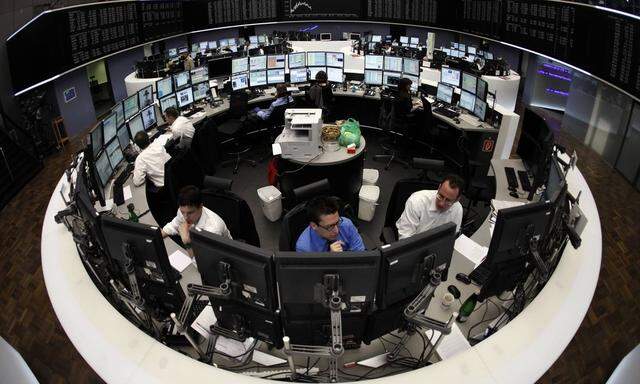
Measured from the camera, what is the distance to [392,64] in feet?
22.2

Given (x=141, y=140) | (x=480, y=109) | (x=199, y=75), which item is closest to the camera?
(x=141, y=140)

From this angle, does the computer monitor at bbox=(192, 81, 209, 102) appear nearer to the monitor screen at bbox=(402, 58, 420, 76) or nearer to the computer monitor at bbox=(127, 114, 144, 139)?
the computer monitor at bbox=(127, 114, 144, 139)

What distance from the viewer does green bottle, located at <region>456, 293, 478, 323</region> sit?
230cm

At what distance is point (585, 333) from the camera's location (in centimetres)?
350

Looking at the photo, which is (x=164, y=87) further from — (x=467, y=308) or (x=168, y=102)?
(x=467, y=308)

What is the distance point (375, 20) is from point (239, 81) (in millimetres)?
6360

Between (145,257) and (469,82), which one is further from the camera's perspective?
(469,82)

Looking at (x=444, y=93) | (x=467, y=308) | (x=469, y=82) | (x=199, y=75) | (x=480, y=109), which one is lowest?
(x=467, y=308)

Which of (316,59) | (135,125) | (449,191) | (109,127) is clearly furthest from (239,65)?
(449,191)

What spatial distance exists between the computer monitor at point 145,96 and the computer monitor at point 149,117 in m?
0.15

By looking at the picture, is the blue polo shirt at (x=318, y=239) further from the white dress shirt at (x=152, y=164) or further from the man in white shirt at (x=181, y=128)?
the man in white shirt at (x=181, y=128)

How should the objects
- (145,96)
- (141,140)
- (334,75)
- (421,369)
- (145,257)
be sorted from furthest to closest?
(334,75) < (145,96) < (141,140) < (145,257) < (421,369)

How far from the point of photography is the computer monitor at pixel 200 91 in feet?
20.4

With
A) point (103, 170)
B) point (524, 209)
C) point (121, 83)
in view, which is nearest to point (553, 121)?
point (524, 209)
